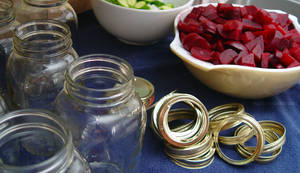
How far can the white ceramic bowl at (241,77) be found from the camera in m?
0.66

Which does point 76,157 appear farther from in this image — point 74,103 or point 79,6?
point 79,6

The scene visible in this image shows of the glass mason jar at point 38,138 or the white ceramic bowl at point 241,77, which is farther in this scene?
the white ceramic bowl at point 241,77

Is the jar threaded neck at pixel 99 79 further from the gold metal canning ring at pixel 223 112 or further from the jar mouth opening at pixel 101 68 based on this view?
the gold metal canning ring at pixel 223 112

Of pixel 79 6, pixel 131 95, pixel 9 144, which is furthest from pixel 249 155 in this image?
pixel 79 6

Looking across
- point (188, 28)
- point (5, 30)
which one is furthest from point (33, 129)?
point (188, 28)

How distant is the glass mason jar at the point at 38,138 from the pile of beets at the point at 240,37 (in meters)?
0.41

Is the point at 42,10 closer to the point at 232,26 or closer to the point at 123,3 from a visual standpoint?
the point at 123,3

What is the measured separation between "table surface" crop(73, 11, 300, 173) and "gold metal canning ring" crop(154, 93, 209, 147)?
42 millimetres

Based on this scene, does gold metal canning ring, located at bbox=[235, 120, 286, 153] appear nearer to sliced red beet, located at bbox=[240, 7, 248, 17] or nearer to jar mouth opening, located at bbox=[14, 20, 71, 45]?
sliced red beet, located at bbox=[240, 7, 248, 17]

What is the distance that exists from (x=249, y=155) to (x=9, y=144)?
420 mm

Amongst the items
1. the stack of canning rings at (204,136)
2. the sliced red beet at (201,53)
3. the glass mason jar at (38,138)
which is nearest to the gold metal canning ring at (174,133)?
the stack of canning rings at (204,136)

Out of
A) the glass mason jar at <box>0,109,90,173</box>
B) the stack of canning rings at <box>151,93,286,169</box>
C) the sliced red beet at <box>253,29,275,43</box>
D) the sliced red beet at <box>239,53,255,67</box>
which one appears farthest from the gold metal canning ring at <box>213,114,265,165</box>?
the glass mason jar at <box>0,109,90,173</box>

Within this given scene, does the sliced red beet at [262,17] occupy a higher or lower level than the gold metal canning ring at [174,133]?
higher

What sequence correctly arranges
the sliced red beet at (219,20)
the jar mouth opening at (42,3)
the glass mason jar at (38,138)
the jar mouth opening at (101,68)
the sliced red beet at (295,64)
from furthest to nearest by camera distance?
1. the sliced red beet at (219,20)
2. the sliced red beet at (295,64)
3. the jar mouth opening at (42,3)
4. the jar mouth opening at (101,68)
5. the glass mason jar at (38,138)
